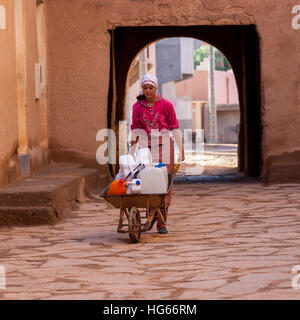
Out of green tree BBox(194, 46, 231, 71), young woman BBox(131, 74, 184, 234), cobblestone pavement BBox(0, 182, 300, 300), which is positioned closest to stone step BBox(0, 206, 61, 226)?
cobblestone pavement BBox(0, 182, 300, 300)

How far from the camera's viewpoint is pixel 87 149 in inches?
422

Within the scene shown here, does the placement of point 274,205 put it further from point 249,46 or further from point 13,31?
point 249,46

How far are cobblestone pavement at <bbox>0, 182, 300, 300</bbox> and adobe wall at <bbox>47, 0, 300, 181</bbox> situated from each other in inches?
82.5

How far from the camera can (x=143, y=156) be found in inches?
260

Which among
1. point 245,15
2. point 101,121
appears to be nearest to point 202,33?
point 245,15

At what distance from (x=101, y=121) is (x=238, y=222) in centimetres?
395

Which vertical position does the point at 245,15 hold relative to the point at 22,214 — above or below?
above

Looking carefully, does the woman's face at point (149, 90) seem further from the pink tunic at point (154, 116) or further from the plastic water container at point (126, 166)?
the plastic water container at point (126, 166)

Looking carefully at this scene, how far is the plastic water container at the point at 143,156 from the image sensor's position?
659 centimetres

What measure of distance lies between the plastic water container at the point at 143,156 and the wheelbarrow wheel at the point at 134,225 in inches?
22.0

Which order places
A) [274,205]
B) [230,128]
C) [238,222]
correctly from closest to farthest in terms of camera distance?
[238,222] → [274,205] → [230,128]

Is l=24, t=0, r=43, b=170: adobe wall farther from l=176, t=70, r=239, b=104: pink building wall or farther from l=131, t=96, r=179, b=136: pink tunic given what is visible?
l=176, t=70, r=239, b=104: pink building wall

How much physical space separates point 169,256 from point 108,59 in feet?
18.5

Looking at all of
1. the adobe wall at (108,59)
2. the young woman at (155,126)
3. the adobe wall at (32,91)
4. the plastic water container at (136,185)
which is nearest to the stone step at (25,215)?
the young woman at (155,126)
